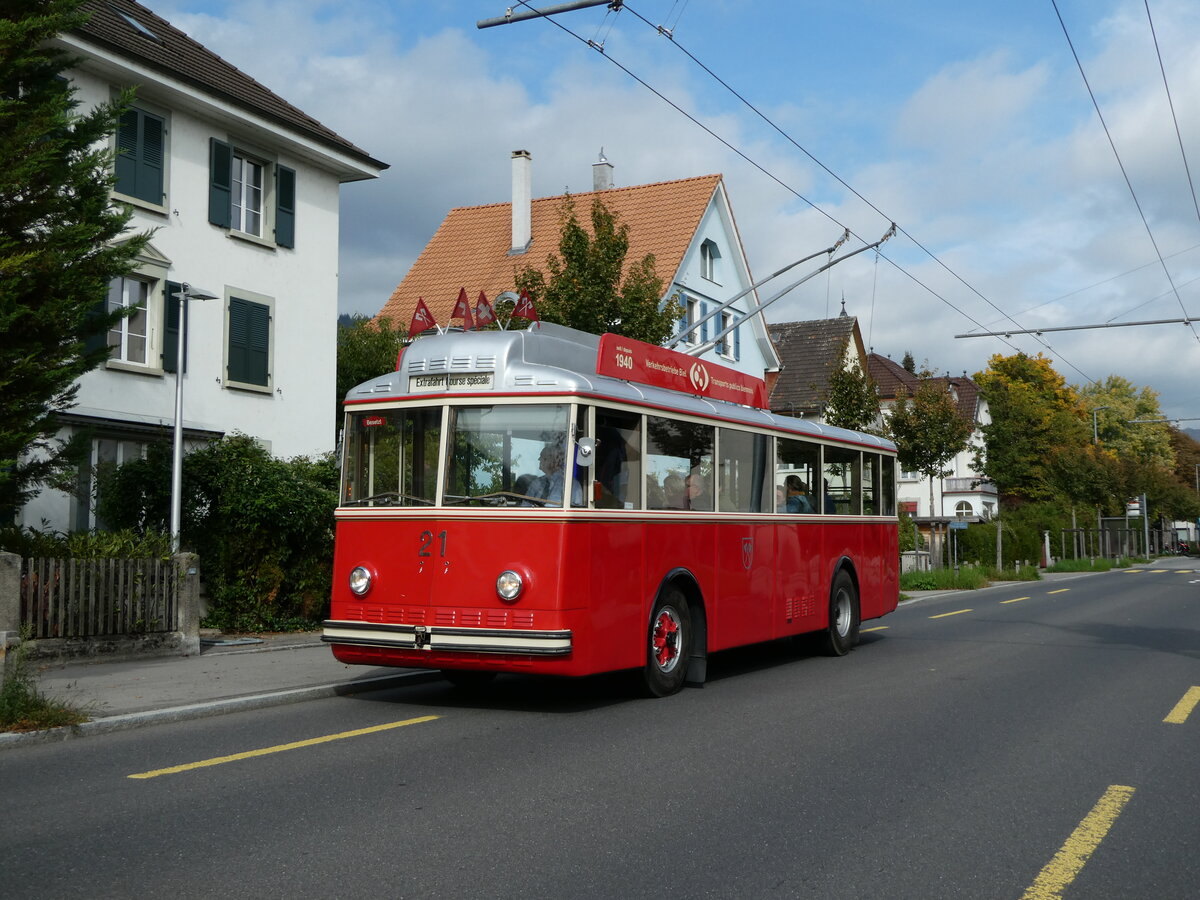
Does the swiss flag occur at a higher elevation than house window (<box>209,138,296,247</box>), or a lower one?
lower

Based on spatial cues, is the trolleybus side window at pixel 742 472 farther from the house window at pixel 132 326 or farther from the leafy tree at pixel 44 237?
the house window at pixel 132 326

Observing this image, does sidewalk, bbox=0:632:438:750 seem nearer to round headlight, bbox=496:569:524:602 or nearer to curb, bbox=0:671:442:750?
curb, bbox=0:671:442:750

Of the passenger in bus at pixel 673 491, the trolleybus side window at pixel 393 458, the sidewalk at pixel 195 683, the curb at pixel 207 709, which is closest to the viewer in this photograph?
the curb at pixel 207 709

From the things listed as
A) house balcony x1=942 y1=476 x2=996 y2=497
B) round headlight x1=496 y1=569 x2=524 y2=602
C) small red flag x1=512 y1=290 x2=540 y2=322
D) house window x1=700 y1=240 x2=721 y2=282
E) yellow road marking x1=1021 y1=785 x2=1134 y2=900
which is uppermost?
house window x1=700 y1=240 x2=721 y2=282

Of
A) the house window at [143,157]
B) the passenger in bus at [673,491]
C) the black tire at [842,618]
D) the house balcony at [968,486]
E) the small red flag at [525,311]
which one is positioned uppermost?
the house window at [143,157]

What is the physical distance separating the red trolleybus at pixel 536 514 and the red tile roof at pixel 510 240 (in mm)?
25484

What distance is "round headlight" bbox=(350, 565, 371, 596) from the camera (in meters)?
10.1

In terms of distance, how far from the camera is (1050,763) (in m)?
7.90

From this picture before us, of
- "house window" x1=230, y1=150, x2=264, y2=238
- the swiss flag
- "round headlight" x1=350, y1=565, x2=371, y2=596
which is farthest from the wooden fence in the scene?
"house window" x1=230, y1=150, x2=264, y2=238

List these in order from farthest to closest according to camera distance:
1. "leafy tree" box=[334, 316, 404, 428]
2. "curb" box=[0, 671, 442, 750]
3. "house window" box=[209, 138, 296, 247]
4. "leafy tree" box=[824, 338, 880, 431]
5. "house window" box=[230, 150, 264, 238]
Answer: "leafy tree" box=[824, 338, 880, 431], "leafy tree" box=[334, 316, 404, 428], "house window" box=[230, 150, 264, 238], "house window" box=[209, 138, 296, 247], "curb" box=[0, 671, 442, 750]

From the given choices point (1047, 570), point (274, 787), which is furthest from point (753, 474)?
point (1047, 570)

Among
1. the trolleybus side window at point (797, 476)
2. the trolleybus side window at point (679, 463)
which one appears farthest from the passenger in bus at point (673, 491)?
the trolleybus side window at point (797, 476)

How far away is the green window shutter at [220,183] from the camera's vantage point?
21938mm

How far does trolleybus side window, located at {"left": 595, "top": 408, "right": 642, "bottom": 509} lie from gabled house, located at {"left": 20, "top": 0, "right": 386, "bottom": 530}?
33.8 feet
